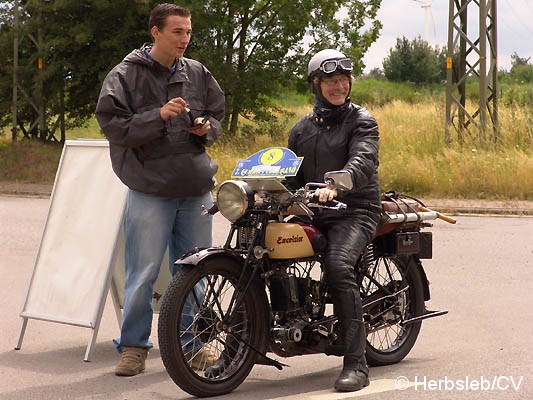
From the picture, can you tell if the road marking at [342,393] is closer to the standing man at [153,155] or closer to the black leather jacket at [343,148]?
the black leather jacket at [343,148]

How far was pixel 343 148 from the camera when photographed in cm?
675

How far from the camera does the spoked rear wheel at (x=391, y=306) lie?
23.1ft

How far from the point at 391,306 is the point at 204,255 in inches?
59.4

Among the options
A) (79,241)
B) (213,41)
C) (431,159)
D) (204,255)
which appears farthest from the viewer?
(213,41)

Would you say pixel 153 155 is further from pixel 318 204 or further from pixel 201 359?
pixel 201 359

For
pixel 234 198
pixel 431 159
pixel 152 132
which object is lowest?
pixel 431 159

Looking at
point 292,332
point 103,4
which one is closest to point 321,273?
point 292,332

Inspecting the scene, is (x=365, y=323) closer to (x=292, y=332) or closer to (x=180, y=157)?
(x=292, y=332)

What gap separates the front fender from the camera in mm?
6137

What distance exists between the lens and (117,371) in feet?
23.1

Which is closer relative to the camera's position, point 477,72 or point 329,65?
point 329,65

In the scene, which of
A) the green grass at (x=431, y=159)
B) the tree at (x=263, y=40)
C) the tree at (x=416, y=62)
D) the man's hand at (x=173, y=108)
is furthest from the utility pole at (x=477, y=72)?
the tree at (x=416, y=62)

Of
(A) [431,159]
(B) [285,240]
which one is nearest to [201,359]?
(B) [285,240]

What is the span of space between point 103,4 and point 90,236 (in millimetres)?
21117
